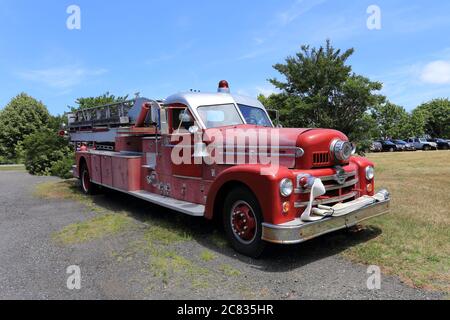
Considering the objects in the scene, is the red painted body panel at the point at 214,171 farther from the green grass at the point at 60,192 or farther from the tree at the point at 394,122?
the tree at the point at 394,122

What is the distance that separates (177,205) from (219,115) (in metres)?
1.53

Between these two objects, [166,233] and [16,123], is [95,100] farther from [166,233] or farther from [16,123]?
[16,123]

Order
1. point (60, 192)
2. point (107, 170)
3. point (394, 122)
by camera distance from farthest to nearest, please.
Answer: point (394, 122) → point (60, 192) → point (107, 170)

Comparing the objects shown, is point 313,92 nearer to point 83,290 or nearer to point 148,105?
Result: point 148,105

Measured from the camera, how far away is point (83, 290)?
13.0 ft

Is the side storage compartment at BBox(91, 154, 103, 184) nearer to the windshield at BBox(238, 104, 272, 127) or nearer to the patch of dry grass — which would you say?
the windshield at BBox(238, 104, 272, 127)

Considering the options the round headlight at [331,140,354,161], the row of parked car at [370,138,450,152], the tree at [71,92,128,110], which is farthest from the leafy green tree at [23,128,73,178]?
the row of parked car at [370,138,450,152]

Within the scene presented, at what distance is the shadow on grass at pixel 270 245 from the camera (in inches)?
182

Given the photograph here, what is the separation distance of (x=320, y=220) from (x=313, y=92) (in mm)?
10014

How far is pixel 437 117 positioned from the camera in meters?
64.6

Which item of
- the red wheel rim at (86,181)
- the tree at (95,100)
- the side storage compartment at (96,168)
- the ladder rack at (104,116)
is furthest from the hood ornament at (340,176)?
the tree at (95,100)

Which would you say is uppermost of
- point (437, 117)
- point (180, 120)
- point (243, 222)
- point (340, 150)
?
point (437, 117)

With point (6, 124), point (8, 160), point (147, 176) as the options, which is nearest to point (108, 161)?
point (147, 176)

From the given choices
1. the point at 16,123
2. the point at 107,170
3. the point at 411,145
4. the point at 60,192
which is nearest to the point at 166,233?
the point at 107,170
